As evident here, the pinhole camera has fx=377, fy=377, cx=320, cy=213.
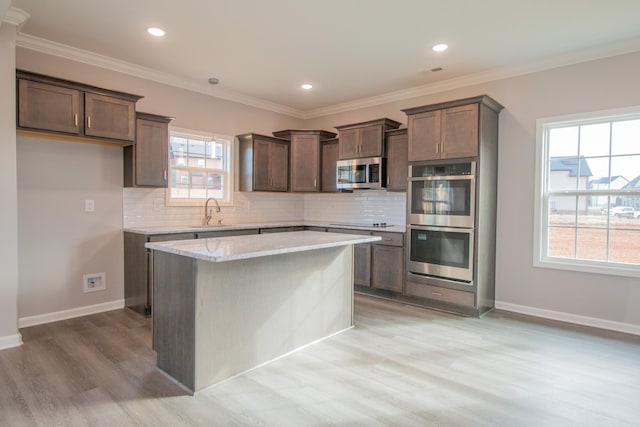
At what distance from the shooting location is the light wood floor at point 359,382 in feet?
7.06

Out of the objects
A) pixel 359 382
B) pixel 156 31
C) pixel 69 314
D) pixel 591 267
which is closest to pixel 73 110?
pixel 156 31

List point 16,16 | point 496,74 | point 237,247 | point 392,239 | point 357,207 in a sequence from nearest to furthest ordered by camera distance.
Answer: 1. point 237,247
2. point 16,16
3. point 496,74
4. point 392,239
5. point 357,207

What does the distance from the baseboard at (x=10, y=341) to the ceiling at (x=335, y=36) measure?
2.66 m

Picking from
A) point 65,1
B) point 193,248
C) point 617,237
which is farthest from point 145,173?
point 617,237

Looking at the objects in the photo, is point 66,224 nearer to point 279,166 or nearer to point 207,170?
point 207,170

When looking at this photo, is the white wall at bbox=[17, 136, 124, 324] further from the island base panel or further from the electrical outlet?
the island base panel

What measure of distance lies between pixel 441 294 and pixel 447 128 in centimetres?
184

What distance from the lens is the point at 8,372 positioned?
2639mm

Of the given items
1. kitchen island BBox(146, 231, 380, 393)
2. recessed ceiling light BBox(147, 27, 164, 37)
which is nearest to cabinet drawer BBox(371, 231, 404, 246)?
kitchen island BBox(146, 231, 380, 393)

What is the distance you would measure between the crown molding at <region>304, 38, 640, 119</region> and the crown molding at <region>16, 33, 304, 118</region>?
1370 mm

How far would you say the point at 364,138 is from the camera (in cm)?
511

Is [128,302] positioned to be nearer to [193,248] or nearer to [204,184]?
[204,184]

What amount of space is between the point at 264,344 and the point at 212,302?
0.60 meters

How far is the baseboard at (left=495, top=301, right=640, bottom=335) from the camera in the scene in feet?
11.7
